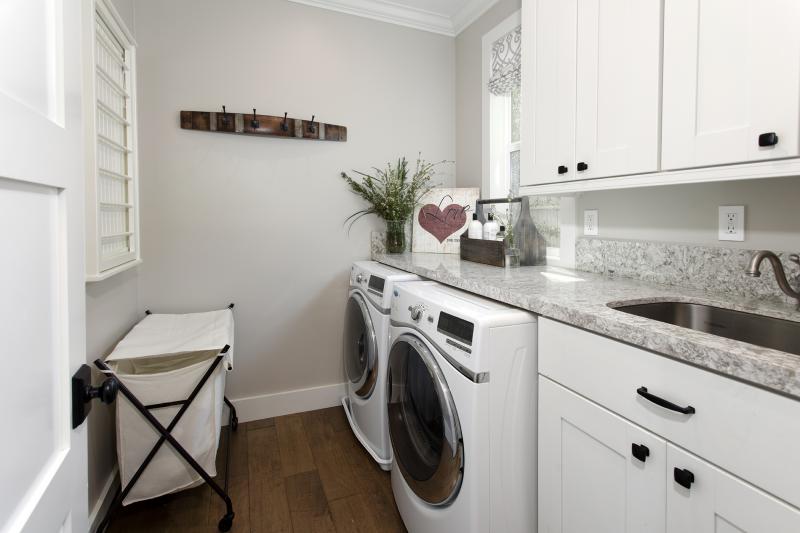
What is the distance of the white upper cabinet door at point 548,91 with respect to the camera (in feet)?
5.29

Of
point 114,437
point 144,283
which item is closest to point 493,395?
point 114,437

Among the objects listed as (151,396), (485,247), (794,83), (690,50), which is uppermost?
(690,50)

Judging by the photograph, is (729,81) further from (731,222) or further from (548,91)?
(548,91)

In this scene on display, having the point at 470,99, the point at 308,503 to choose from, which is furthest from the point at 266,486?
the point at 470,99

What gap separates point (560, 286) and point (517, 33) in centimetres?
162

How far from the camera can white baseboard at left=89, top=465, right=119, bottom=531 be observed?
1600 mm

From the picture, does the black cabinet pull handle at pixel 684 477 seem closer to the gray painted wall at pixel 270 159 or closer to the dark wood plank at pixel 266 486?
the dark wood plank at pixel 266 486

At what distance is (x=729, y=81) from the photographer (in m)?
1.09

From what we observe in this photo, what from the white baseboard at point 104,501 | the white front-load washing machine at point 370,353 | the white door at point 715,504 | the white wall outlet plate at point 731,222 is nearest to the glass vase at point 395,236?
the white front-load washing machine at point 370,353

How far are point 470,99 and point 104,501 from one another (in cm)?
293

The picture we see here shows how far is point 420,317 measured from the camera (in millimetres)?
1512

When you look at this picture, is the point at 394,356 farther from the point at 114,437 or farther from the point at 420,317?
the point at 114,437

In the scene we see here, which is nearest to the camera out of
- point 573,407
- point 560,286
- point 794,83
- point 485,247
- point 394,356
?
point 794,83

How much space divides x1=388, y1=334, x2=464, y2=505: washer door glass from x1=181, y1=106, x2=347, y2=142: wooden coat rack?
1.50m
